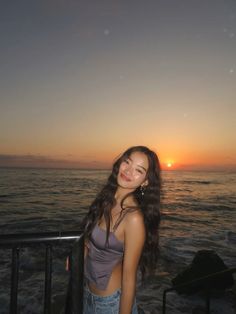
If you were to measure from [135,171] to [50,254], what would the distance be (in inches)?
54.9

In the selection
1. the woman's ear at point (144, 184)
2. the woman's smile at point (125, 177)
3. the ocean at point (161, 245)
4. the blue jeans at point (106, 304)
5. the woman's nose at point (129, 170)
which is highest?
the woman's nose at point (129, 170)

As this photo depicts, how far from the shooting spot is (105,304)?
7.52ft

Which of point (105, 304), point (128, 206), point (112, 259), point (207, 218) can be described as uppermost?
point (128, 206)

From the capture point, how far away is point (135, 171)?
2.63 meters

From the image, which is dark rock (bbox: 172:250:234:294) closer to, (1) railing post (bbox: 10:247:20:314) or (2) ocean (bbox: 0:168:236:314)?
(2) ocean (bbox: 0:168:236:314)

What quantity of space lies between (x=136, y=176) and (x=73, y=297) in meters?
1.44

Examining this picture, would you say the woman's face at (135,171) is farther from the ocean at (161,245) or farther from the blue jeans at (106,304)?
the blue jeans at (106,304)

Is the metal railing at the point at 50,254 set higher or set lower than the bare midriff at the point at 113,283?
higher

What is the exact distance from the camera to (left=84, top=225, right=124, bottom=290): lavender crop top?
2211 mm

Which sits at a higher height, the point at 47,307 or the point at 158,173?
the point at 158,173

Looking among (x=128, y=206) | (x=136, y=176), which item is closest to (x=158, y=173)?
(x=136, y=176)

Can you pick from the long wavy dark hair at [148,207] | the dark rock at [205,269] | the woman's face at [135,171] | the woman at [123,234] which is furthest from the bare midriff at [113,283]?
the dark rock at [205,269]

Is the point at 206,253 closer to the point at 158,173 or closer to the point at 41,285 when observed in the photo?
the point at 41,285

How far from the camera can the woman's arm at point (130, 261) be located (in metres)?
2.13
